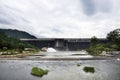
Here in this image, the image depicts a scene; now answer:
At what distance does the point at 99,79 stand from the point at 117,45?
98554 mm

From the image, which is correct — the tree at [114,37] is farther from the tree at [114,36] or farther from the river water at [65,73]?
the river water at [65,73]

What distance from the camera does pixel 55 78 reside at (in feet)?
84.6

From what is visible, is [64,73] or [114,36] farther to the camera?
[114,36]

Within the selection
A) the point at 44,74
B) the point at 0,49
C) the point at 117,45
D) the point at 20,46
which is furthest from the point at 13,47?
the point at 44,74

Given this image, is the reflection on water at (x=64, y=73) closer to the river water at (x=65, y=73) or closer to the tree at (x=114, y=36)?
the river water at (x=65, y=73)

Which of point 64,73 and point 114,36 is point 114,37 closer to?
point 114,36

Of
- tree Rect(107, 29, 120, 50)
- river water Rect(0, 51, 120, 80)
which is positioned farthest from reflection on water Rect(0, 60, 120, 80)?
tree Rect(107, 29, 120, 50)

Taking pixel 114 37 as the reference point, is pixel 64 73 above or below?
below

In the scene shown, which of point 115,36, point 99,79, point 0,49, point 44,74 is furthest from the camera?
point 115,36

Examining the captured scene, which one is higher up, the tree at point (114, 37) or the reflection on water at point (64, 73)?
the tree at point (114, 37)

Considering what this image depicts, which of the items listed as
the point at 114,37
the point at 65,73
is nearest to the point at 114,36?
the point at 114,37

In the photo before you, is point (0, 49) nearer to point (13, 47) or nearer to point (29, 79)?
point (13, 47)

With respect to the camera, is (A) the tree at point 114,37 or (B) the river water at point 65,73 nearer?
(B) the river water at point 65,73

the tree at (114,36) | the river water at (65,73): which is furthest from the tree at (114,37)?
the river water at (65,73)
